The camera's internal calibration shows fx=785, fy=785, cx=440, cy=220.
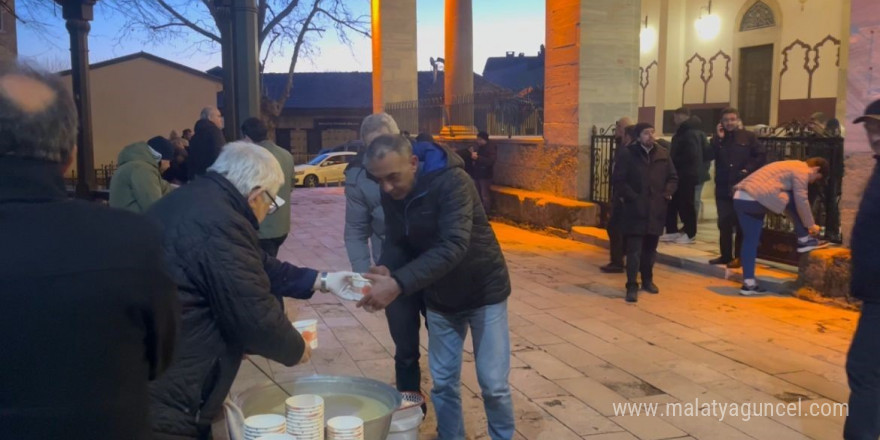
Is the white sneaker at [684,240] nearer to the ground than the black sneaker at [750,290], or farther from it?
farther from it

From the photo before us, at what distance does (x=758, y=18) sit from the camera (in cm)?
1535

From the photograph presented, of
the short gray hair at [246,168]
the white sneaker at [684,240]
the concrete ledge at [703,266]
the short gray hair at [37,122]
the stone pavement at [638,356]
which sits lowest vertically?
the stone pavement at [638,356]

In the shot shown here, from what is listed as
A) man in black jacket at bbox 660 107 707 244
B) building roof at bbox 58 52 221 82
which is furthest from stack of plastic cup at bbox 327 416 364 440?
building roof at bbox 58 52 221 82

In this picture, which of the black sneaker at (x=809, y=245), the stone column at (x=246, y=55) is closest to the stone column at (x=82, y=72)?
the stone column at (x=246, y=55)

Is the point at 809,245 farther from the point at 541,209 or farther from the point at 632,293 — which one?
the point at 541,209

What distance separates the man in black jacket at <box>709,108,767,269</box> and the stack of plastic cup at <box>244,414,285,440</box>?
670 centimetres

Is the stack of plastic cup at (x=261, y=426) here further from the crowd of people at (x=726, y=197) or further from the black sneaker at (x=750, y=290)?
the black sneaker at (x=750, y=290)

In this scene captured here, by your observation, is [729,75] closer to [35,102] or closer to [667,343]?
[667,343]

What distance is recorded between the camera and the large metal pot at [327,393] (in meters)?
3.05

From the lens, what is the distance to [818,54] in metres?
14.1

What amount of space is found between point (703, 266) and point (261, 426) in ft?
23.0

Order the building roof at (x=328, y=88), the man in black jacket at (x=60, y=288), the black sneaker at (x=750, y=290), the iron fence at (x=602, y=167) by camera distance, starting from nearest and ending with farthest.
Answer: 1. the man in black jacket at (x=60, y=288)
2. the black sneaker at (x=750, y=290)
3. the iron fence at (x=602, y=167)
4. the building roof at (x=328, y=88)

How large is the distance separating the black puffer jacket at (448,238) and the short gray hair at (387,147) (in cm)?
13

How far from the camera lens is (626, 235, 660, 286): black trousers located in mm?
7488
